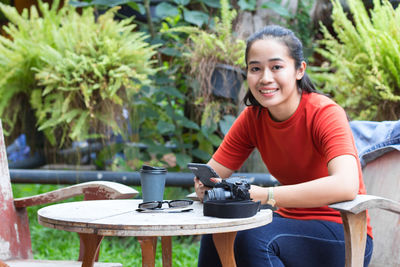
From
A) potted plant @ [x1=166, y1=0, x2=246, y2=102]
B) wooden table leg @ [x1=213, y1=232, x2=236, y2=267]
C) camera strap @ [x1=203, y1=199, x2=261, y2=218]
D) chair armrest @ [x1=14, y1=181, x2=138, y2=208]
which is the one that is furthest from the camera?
potted plant @ [x1=166, y1=0, x2=246, y2=102]

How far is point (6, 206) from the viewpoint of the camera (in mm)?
2260

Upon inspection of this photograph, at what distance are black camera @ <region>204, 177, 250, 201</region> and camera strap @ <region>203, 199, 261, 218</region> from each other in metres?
0.02

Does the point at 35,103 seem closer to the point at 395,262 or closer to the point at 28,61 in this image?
the point at 28,61

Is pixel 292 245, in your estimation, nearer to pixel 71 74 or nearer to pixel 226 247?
pixel 226 247

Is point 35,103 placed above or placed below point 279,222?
above

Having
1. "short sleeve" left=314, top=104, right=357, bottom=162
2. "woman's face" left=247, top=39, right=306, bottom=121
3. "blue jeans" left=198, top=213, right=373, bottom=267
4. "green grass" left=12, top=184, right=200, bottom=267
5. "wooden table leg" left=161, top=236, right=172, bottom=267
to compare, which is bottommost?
"green grass" left=12, top=184, right=200, bottom=267

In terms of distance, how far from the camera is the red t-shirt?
72.9 inches

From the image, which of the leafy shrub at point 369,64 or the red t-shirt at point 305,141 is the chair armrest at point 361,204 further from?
the leafy shrub at point 369,64

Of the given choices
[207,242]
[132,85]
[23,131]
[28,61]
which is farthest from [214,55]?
[207,242]

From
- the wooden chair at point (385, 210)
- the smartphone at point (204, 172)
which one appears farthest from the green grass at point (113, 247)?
the smartphone at point (204, 172)

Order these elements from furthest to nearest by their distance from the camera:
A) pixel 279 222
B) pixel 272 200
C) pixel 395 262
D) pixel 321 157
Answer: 1. pixel 395 262
2. pixel 321 157
3. pixel 279 222
4. pixel 272 200

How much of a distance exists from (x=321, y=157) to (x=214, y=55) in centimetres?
173

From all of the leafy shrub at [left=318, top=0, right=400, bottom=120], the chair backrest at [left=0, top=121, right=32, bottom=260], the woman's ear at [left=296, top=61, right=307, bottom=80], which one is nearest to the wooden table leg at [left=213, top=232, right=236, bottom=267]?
the woman's ear at [left=296, top=61, right=307, bottom=80]

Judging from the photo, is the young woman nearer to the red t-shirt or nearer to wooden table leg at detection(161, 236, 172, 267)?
the red t-shirt
